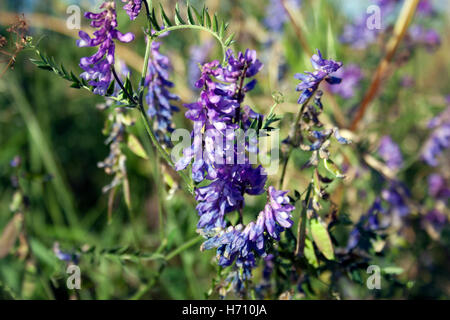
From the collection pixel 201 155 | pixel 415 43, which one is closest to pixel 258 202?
pixel 201 155

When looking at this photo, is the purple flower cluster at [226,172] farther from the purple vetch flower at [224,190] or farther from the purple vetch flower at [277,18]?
the purple vetch flower at [277,18]

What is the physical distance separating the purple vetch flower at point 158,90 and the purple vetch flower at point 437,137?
1567 mm

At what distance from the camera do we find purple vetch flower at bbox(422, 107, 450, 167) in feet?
7.12

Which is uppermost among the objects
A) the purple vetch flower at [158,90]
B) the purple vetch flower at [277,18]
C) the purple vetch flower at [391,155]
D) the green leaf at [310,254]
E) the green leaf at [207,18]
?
the purple vetch flower at [277,18]

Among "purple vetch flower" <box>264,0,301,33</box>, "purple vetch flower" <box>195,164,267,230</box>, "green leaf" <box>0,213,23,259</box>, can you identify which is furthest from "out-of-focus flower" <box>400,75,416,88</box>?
"green leaf" <box>0,213,23,259</box>

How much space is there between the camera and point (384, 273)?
1.28 metres

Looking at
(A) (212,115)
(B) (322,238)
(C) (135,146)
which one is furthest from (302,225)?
(C) (135,146)

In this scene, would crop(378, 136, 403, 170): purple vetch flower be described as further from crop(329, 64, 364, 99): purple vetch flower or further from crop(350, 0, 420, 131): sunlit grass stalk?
crop(329, 64, 364, 99): purple vetch flower

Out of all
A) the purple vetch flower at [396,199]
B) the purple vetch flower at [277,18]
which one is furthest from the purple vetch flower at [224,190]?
the purple vetch flower at [277,18]

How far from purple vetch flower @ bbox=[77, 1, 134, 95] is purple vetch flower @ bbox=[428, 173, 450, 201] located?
184cm

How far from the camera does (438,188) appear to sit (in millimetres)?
2162

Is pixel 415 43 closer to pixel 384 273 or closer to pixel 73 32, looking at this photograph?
pixel 384 273

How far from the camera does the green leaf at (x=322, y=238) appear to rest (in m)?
1.07

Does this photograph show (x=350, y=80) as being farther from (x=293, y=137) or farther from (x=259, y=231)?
(x=259, y=231)
